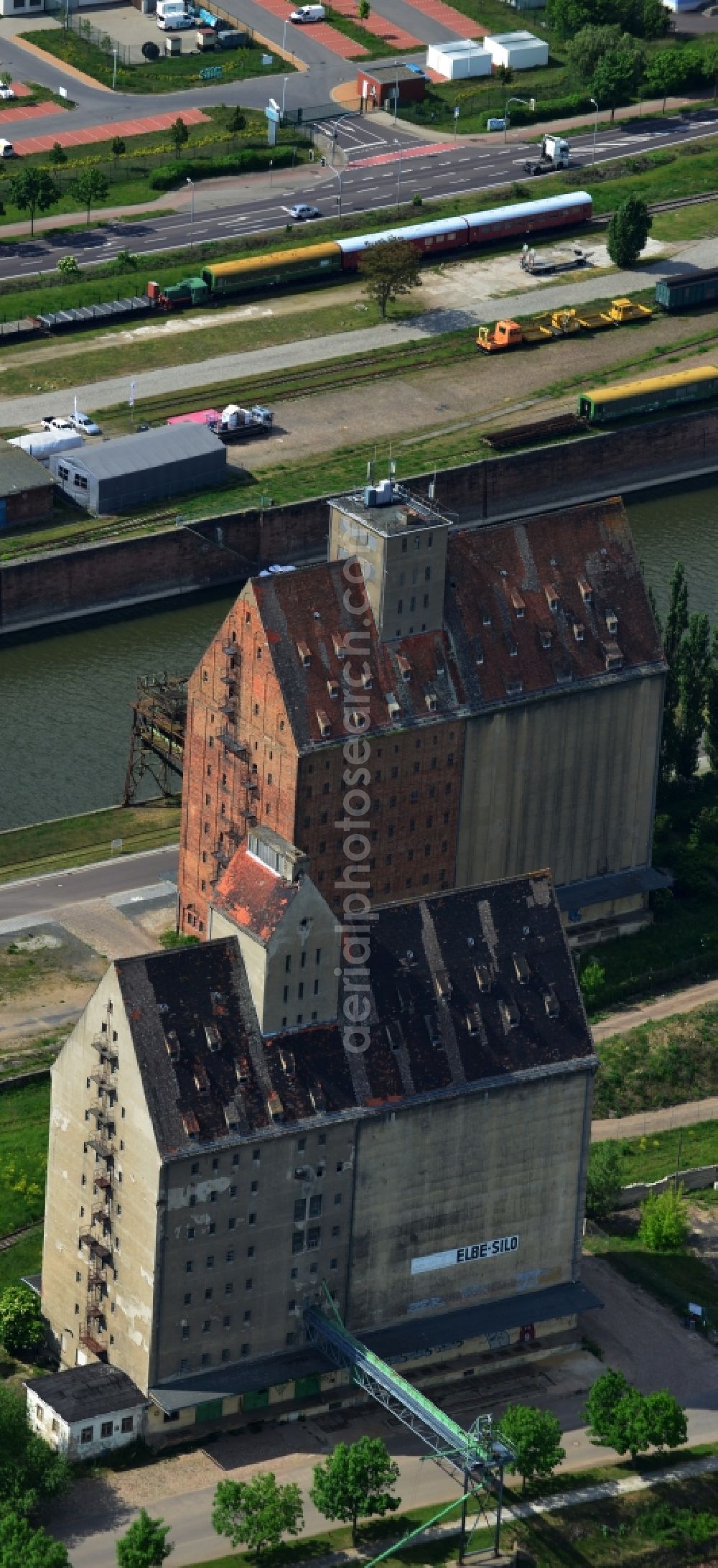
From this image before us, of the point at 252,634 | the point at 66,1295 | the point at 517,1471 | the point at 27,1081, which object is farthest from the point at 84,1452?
the point at 252,634

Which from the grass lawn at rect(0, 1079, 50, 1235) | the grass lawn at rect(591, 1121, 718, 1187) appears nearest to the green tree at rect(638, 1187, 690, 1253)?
the grass lawn at rect(591, 1121, 718, 1187)

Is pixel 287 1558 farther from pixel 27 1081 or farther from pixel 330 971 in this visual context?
pixel 27 1081

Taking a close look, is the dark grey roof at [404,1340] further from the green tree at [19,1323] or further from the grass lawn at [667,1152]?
the grass lawn at [667,1152]

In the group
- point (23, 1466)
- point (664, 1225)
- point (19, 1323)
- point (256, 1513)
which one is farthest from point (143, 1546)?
point (664, 1225)

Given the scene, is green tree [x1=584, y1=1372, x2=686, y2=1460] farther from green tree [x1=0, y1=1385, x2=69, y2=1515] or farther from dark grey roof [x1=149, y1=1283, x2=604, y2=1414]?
green tree [x1=0, y1=1385, x2=69, y2=1515]

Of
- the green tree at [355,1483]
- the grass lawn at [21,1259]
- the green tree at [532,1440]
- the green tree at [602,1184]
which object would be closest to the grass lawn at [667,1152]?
the green tree at [602,1184]
